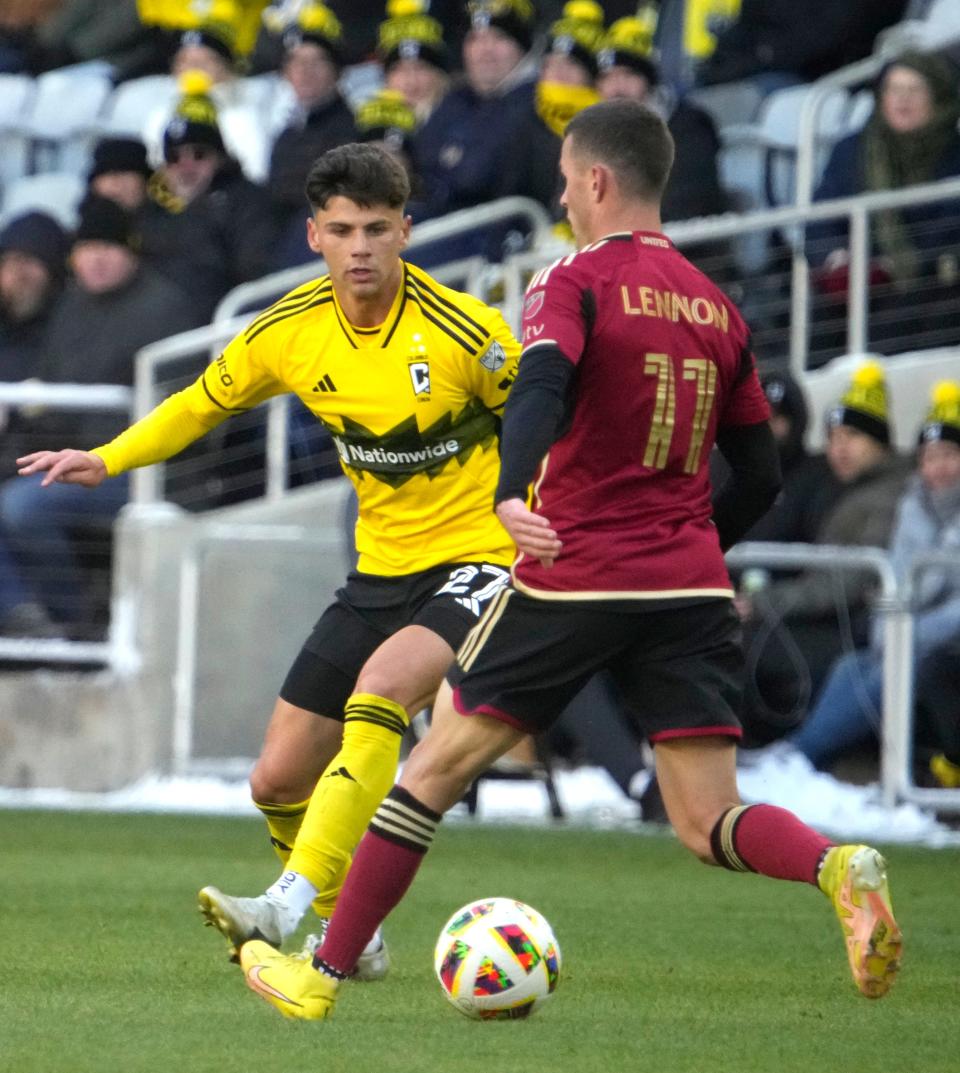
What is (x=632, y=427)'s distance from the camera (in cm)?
597

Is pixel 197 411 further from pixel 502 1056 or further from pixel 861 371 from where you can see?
pixel 861 371

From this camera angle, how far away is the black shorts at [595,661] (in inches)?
234

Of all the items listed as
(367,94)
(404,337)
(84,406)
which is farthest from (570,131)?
(367,94)

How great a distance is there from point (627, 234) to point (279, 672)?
26.7 ft

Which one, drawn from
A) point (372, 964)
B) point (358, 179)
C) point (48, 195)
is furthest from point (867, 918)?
point (48, 195)

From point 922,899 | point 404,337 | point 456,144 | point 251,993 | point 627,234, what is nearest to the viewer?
point 627,234

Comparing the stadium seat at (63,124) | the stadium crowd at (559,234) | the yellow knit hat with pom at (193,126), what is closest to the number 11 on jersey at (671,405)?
the stadium crowd at (559,234)

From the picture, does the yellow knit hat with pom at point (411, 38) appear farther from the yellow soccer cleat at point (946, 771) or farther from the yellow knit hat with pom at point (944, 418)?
the yellow soccer cleat at point (946, 771)

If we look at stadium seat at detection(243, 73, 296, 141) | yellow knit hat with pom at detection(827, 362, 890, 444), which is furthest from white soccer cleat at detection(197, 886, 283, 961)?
stadium seat at detection(243, 73, 296, 141)

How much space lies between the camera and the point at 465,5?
18188 millimetres

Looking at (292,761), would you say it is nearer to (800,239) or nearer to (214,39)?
(800,239)

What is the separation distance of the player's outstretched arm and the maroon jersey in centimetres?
147

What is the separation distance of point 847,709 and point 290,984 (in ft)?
20.5

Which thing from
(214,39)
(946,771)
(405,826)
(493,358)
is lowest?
(946,771)
